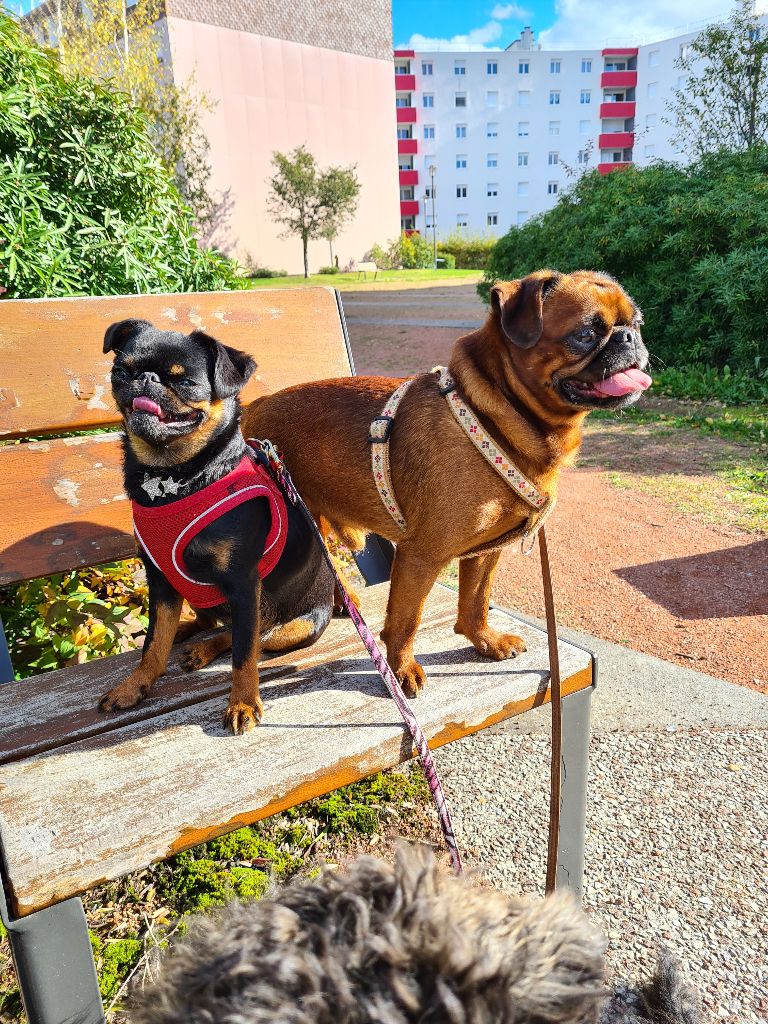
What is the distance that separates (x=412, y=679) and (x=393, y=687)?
1.00 feet

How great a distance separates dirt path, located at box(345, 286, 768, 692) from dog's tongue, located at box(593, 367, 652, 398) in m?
2.24

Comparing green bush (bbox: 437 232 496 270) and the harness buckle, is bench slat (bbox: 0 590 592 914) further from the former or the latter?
green bush (bbox: 437 232 496 270)

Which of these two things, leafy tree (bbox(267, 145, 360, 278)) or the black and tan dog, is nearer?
the black and tan dog

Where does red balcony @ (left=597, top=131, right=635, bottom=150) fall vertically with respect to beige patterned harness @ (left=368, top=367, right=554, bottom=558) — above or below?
above

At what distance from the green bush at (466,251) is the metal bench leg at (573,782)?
1755 inches

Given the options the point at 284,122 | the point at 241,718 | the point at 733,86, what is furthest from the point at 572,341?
the point at 284,122

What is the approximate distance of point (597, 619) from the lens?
4.16 metres

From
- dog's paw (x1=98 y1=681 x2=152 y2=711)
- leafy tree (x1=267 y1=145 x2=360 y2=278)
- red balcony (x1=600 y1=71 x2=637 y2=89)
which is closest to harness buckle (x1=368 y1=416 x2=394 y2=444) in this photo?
dog's paw (x1=98 y1=681 x2=152 y2=711)

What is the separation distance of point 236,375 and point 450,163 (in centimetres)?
7039

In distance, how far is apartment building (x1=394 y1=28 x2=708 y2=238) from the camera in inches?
2505

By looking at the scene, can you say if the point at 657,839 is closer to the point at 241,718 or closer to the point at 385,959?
the point at 241,718

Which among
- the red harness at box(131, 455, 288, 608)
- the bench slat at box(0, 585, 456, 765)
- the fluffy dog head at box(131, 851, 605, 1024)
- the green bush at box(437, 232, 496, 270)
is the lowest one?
the bench slat at box(0, 585, 456, 765)

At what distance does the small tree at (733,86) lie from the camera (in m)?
13.2

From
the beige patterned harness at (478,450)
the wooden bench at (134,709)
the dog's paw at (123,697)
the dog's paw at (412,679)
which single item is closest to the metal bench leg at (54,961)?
the wooden bench at (134,709)
